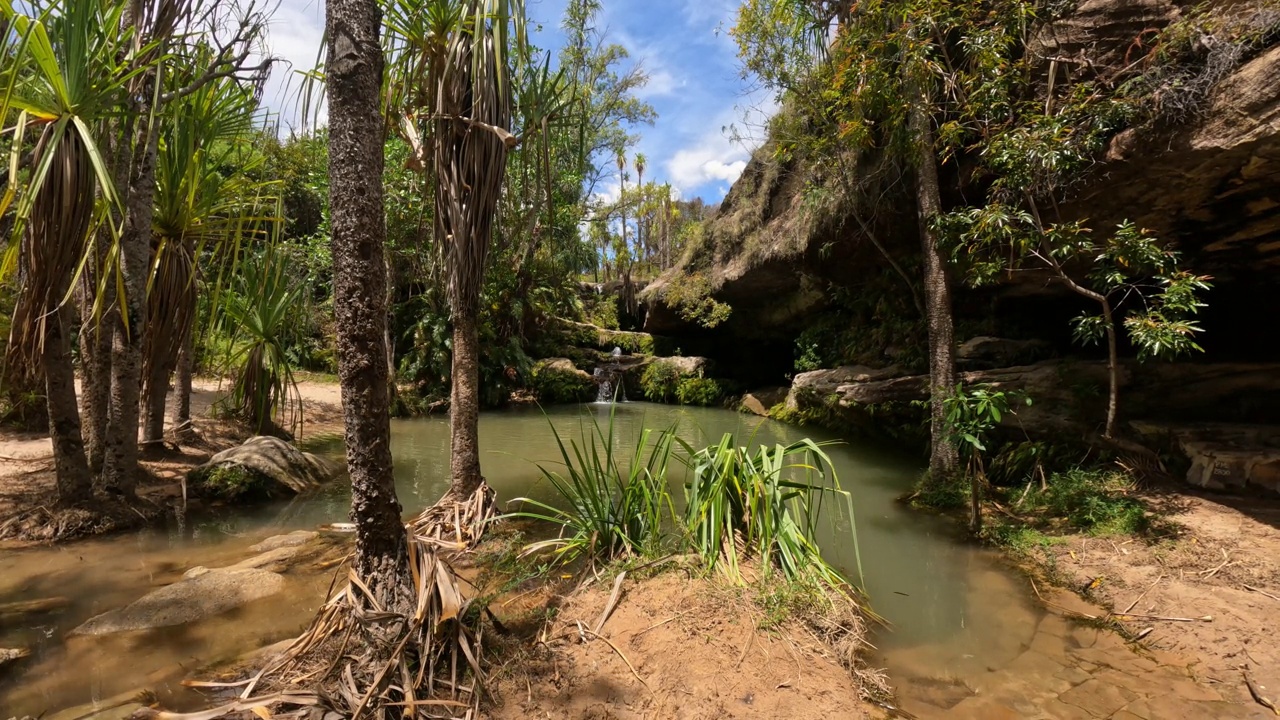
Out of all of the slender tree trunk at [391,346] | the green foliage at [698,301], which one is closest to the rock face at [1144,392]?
the green foliage at [698,301]

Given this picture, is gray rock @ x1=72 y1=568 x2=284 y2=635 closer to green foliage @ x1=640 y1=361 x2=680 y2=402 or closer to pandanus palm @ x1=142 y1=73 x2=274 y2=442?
pandanus palm @ x1=142 y1=73 x2=274 y2=442

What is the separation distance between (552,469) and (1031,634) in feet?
18.6

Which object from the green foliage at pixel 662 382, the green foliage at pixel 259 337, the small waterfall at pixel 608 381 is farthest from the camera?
the small waterfall at pixel 608 381

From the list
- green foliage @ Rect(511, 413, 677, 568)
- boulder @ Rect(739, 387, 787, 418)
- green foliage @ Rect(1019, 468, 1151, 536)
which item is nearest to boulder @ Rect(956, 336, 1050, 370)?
green foliage @ Rect(1019, 468, 1151, 536)

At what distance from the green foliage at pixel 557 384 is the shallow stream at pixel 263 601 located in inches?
339

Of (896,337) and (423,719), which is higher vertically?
(896,337)

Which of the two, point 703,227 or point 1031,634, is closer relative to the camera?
point 1031,634

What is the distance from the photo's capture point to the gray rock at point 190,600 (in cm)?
305

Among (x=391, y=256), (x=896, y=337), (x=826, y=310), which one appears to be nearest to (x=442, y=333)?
(x=391, y=256)

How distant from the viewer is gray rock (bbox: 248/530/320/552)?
439cm

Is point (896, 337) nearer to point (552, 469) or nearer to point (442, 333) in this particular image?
point (552, 469)

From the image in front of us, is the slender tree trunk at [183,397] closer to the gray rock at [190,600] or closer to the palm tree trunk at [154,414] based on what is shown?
the palm tree trunk at [154,414]

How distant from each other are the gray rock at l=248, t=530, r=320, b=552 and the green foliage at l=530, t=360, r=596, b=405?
10236 millimetres

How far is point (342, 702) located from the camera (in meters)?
1.99
